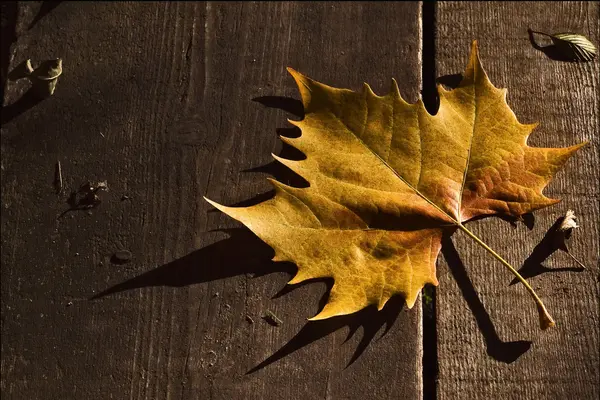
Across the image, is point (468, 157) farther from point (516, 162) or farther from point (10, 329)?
point (10, 329)

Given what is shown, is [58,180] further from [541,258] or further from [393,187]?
[541,258]

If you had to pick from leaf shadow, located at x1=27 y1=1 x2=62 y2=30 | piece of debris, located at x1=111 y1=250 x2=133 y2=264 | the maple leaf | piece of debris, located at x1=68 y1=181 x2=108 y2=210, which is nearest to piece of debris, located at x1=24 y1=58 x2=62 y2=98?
leaf shadow, located at x1=27 y1=1 x2=62 y2=30

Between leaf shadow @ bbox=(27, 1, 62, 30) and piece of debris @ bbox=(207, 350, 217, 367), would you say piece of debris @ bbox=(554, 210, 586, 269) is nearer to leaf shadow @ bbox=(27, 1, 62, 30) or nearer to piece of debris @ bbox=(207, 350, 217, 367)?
piece of debris @ bbox=(207, 350, 217, 367)

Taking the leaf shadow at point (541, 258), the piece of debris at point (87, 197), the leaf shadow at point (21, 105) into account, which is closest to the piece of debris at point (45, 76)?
the leaf shadow at point (21, 105)

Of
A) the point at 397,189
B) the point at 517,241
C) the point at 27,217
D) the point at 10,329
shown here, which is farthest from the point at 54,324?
the point at 517,241

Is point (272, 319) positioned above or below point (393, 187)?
below

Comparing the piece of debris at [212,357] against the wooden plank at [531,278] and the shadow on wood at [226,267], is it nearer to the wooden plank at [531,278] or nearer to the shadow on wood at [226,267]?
the shadow on wood at [226,267]

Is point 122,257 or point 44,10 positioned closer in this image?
point 122,257

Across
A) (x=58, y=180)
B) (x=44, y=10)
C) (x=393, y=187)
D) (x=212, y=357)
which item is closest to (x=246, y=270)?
(x=212, y=357)
